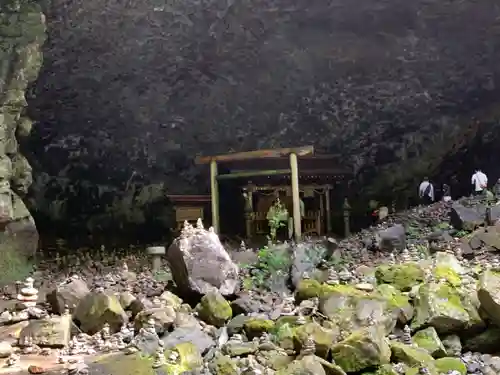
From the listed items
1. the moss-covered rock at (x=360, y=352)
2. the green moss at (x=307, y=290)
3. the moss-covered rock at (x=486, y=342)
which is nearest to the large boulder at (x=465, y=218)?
the moss-covered rock at (x=486, y=342)

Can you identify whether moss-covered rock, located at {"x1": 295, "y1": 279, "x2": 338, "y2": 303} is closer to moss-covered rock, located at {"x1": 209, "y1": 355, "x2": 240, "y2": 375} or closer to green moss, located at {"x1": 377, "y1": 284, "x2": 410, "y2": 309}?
green moss, located at {"x1": 377, "y1": 284, "x2": 410, "y2": 309}

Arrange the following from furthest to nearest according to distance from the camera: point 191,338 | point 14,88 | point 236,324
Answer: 1. point 14,88
2. point 236,324
3. point 191,338

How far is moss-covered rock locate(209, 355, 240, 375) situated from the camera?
6.18m

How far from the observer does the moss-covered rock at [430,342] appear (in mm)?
7383

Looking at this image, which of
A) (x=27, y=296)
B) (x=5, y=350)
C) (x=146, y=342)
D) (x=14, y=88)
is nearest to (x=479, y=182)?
(x=146, y=342)

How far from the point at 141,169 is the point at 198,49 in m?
5.35

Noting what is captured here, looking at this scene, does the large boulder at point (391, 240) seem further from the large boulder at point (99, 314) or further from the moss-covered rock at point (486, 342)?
the large boulder at point (99, 314)

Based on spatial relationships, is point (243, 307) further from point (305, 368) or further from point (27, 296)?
point (27, 296)

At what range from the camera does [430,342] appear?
7.52 meters

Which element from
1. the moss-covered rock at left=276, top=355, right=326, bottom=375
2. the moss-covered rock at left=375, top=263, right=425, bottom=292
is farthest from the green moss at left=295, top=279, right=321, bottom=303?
the moss-covered rock at left=276, top=355, right=326, bottom=375

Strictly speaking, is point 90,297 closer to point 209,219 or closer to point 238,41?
point 209,219

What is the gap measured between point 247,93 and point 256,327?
13.2 m

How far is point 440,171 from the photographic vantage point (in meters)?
19.5

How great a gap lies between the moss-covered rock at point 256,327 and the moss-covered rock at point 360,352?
1.19 meters
